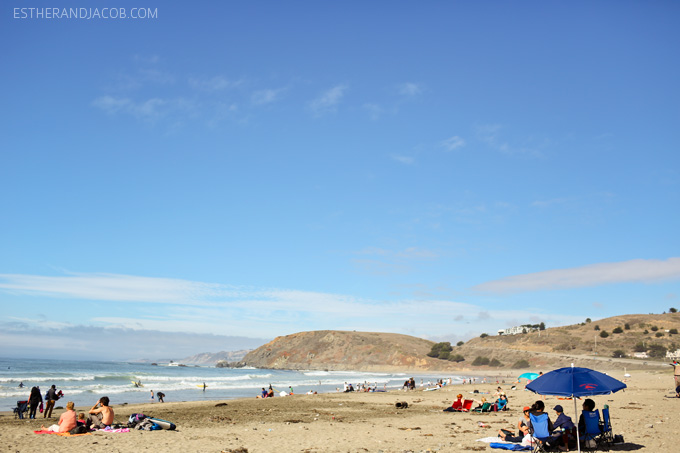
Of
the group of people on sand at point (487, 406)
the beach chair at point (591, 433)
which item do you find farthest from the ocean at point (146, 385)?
the beach chair at point (591, 433)

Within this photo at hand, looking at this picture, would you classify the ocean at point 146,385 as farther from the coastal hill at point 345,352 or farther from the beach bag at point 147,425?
the coastal hill at point 345,352

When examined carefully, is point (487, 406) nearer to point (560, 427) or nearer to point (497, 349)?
point (560, 427)

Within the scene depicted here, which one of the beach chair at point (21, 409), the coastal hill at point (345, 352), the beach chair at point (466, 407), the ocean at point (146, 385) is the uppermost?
the beach chair at point (21, 409)

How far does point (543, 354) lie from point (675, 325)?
30621mm

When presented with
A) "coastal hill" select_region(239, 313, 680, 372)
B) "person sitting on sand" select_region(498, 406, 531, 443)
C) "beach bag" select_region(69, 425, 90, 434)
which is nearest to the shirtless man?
"beach bag" select_region(69, 425, 90, 434)

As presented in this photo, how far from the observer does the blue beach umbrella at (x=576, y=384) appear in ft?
34.7

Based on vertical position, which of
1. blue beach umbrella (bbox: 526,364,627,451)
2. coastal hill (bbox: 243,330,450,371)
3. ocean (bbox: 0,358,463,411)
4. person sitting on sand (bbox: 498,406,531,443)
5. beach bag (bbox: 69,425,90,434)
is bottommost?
coastal hill (bbox: 243,330,450,371)

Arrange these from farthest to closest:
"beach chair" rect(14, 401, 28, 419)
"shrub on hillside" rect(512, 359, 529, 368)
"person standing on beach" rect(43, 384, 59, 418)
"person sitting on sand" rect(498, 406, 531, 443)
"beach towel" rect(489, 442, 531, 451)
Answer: "shrub on hillside" rect(512, 359, 529, 368), "person standing on beach" rect(43, 384, 59, 418), "beach chair" rect(14, 401, 28, 419), "person sitting on sand" rect(498, 406, 531, 443), "beach towel" rect(489, 442, 531, 451)

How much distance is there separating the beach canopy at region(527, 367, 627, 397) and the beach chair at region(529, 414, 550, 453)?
1046 mm

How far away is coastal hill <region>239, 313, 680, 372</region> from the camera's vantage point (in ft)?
302

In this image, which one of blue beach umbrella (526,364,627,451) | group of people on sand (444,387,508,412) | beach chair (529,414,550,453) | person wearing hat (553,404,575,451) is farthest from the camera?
group of people on sand (444,387,508,412)

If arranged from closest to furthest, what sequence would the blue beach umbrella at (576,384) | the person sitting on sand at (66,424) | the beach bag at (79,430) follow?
the blue beach umbrella at (576,384) → the beach bag at (79,430) → the person sitting on sand at (66,424)

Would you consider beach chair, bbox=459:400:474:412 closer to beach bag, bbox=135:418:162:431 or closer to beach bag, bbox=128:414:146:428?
beach bag, bbox=135:418:162:431

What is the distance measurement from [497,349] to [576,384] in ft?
387
